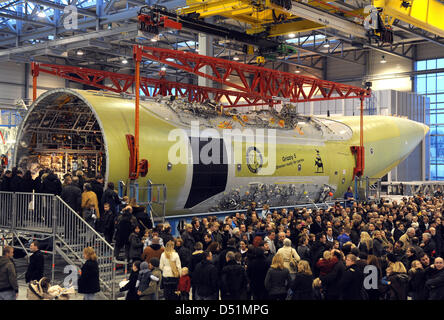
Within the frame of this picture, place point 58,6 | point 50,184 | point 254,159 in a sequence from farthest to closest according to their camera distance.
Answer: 1. point 58,6
2. point 254,159
3. point 50,184

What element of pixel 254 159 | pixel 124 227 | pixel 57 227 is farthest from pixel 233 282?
pixel 254 159

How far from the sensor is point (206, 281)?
9.38 metres

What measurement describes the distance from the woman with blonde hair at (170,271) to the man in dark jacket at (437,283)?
15.2 feet

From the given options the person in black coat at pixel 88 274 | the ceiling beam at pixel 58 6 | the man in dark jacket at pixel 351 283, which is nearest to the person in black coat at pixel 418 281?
the man in dark jacket at pixel 351 283

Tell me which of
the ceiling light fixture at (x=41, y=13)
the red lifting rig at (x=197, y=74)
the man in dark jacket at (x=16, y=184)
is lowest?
the man in dark jacket at (x=16, y=184)

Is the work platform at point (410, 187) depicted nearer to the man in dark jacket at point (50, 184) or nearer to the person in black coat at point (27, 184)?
the man in dark jacket at point (50, 184)

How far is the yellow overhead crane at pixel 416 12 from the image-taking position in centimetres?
2066

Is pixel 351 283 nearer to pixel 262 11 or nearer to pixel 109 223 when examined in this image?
pixel 109 223

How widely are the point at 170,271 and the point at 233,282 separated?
1.34m
